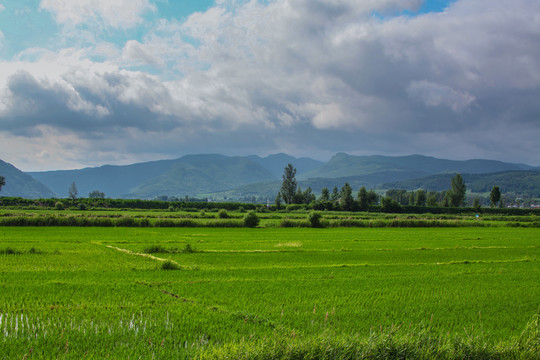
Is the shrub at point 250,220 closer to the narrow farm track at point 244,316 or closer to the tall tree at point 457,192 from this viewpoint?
the narrow farm track at point 244,316

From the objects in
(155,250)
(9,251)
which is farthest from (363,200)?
(9,251)

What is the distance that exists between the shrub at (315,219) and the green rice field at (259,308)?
40044 millimetres

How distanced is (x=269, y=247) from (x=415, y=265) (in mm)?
13690

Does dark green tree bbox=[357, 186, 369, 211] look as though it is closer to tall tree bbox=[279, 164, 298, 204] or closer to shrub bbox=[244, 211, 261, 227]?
tall tree bbox=[279, 164, 298, 204]

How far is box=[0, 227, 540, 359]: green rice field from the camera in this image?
9.16 m

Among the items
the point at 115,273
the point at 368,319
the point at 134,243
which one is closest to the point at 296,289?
the point at 368,319

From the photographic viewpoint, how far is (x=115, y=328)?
10.7 meters

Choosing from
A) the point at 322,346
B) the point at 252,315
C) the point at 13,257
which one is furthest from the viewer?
the point at 13,257

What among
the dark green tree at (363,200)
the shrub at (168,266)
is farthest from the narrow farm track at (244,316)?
the dark green tree at (363,200)

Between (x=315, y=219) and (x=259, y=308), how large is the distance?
180 ft

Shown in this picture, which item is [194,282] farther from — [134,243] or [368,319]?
[134,243]

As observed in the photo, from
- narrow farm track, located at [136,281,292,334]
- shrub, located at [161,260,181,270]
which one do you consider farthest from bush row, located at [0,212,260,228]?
narrow farm track, located at [136,281,292,334]

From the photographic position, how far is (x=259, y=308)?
533 inches

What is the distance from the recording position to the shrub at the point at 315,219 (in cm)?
6744
